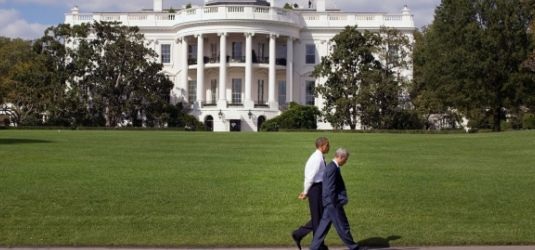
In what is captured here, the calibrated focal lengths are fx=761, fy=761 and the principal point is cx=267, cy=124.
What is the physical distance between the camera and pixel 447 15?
5712 cm

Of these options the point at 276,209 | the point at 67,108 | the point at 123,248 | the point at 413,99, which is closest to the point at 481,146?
the point at 276,209

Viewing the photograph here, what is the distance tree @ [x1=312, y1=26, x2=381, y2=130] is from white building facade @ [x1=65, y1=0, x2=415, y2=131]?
9433 millimetres

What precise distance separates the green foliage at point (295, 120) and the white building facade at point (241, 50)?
203 inches

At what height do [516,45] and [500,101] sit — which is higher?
[516,45]

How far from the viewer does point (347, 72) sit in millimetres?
62531

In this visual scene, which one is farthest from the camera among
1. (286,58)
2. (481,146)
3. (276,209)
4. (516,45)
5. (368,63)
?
(286,58)

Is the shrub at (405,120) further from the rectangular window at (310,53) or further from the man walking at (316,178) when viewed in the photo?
the man walking at (316,178)

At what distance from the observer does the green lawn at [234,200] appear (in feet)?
46.1

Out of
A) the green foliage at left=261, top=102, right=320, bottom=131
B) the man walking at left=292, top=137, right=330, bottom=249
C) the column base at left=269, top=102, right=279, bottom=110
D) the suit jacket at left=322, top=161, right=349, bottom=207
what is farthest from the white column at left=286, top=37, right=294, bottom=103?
the suit jacket at left=322, top=161, right=349, bottom=207

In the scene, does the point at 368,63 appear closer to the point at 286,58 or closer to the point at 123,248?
the point at 286,58

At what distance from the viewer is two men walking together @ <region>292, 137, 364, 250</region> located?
1180cm

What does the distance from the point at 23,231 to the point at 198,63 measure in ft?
194

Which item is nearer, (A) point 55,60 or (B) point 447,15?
(B) point 447,15

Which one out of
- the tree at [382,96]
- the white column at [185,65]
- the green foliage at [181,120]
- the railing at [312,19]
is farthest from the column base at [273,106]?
the tree at [382,96]
